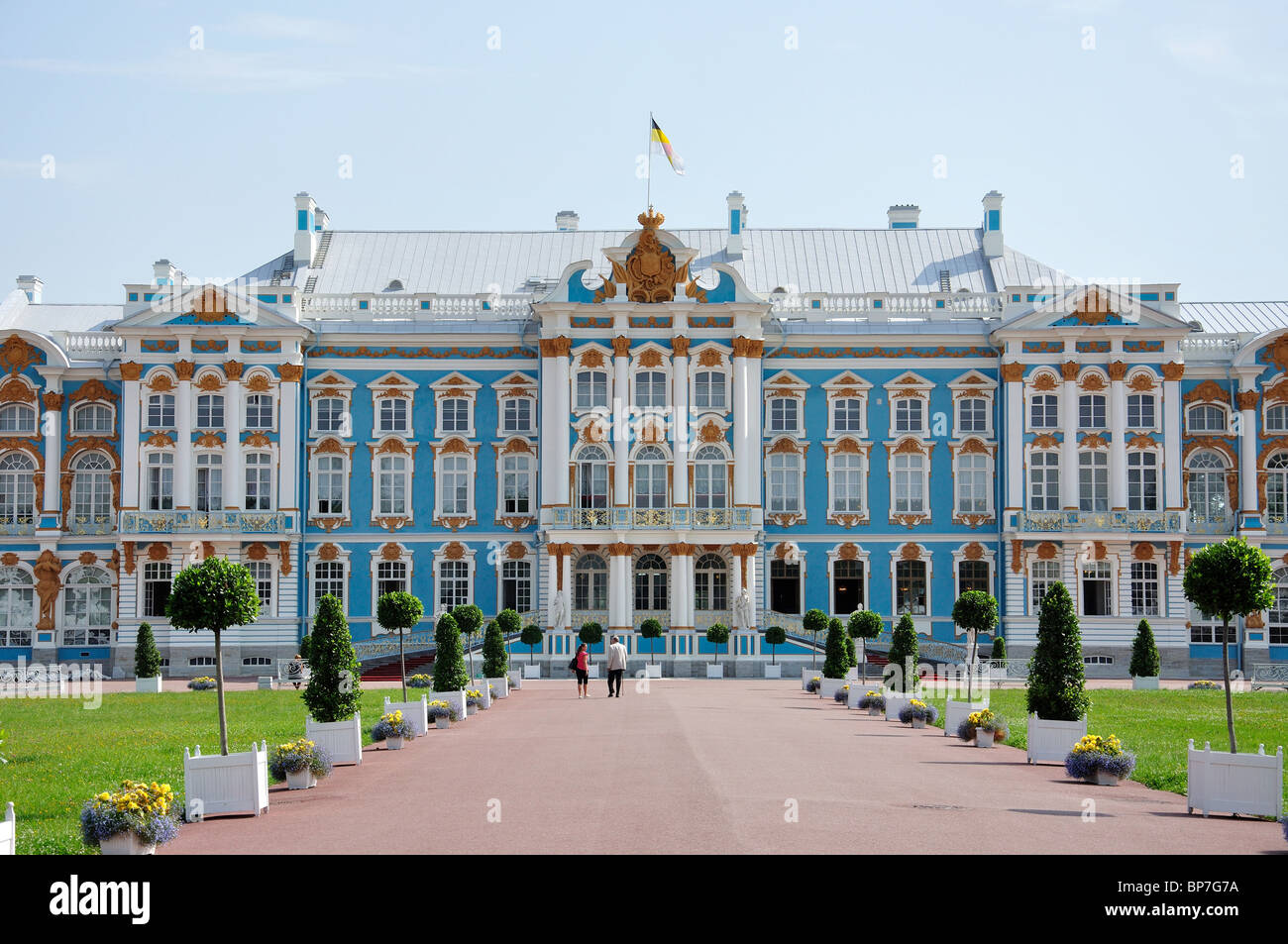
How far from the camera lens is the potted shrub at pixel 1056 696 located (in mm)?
22562

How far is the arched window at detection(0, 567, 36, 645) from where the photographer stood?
52.6m

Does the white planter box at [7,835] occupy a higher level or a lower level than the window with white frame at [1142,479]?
lower

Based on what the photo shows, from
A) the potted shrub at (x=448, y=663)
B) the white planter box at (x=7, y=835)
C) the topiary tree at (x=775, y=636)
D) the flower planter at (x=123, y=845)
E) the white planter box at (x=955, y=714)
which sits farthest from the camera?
the topiary tree at (x=775, y=636)

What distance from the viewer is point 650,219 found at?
52.0 meters

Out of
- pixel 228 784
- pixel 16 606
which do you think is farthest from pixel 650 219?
pixel 228 784

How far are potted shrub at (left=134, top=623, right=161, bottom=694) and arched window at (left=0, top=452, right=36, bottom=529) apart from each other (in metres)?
13.4

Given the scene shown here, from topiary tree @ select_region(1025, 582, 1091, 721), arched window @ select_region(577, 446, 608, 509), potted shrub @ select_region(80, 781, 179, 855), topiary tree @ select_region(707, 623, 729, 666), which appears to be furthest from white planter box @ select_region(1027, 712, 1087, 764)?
arched window @ select_region(577, 446, 608, 509)

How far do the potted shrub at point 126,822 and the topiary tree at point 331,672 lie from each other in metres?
7.91

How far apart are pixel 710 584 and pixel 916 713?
23.8m

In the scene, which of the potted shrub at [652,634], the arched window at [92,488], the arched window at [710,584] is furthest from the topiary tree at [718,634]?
the arched window at [92,488]

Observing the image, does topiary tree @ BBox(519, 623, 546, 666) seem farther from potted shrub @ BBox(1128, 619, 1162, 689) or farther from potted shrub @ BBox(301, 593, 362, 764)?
potted shrub @ BBox(301, 593, 362, 764)

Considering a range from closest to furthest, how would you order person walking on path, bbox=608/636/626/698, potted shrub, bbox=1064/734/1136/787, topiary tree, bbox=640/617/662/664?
potted shrub, bbox=1064/734/1136/787 → person walking on path, bbox=608/636/626/698 → topiary tree, bbox=640/617/662/664

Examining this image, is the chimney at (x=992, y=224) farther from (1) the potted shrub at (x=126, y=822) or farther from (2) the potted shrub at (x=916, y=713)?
(1) the potted shrub at (x=126, y=822)
